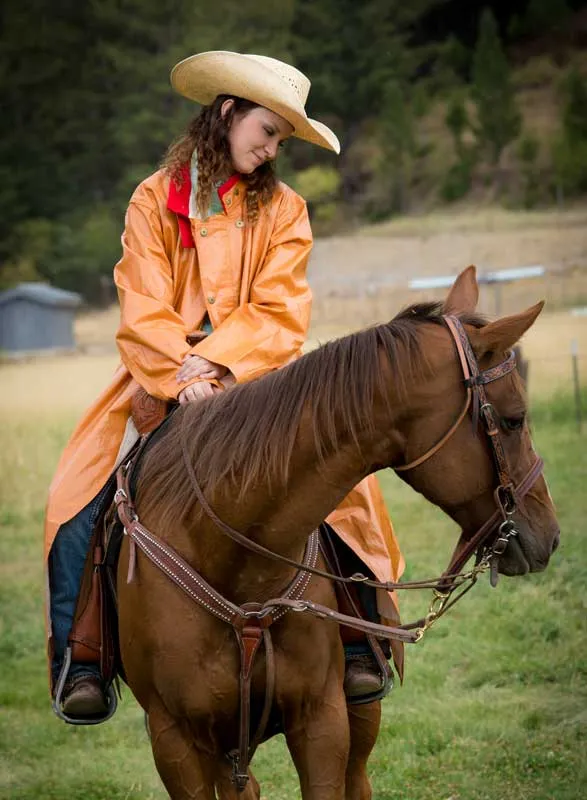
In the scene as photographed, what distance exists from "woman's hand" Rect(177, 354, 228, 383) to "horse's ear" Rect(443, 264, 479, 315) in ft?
2.28

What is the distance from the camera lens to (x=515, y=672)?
232 inches

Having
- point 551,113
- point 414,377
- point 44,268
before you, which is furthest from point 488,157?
point 414,377

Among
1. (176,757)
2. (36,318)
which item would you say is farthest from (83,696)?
(36,318)

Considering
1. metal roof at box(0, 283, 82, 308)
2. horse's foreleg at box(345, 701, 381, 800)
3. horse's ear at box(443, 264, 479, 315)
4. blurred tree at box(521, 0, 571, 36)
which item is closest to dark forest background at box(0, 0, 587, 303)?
blurred tree at box(521, 0, 571, 36)

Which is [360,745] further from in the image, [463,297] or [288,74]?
[288,74]

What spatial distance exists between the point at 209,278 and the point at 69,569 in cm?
98

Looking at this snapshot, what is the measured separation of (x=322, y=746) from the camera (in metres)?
3.08

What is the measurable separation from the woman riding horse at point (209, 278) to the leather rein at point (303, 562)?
308mm

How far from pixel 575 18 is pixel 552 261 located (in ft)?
6.86

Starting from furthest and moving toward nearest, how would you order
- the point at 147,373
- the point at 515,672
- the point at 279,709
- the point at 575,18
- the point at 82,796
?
the point at 575,18, the point at 515,672, the point at 82,796, the point at 147,373, the point at 279,709

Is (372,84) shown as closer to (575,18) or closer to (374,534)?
(575,18)

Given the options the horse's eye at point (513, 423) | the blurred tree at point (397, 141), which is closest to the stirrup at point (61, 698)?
the horse's eye at point (513, 423)

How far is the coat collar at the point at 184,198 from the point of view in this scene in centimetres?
345

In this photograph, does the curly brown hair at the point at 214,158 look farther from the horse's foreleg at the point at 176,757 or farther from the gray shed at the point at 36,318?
the gray shed at the point at 36,318
